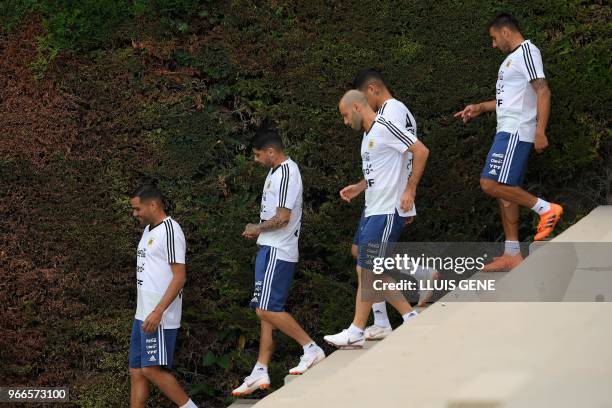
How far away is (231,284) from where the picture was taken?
412 inches

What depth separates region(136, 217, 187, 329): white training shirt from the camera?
9.20 meters

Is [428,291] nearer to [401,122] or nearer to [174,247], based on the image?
[401,122]

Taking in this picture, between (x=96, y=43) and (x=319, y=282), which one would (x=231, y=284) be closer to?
(x=319, y=282)

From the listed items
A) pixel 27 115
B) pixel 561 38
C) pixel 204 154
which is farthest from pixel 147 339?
pixel 561 38

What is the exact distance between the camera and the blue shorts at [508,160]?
8.82m

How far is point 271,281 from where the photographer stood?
889cm

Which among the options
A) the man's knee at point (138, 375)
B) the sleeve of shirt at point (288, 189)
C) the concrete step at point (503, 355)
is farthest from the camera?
the man's knee at point (138, 375)

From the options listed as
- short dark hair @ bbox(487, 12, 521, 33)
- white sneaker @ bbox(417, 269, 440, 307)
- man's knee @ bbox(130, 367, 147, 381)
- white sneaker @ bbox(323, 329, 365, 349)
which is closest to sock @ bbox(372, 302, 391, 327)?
white sneaker @ bbox(417, 269, 440, 307)

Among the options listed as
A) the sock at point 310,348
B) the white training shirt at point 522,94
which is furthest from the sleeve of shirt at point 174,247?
the white training shirt at point 522,94

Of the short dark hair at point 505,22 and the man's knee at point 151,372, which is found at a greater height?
the short dark hair at point 505,22

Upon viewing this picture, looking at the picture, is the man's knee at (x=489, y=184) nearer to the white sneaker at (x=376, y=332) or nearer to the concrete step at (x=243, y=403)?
the white sneaker at (x=376, y=332)

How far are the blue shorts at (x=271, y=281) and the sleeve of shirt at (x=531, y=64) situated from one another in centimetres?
225

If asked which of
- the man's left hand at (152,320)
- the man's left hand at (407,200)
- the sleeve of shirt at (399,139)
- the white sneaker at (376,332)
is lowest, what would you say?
the white sneaker at (376,332)

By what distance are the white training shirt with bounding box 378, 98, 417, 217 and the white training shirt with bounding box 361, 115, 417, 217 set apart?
6 centimetres
